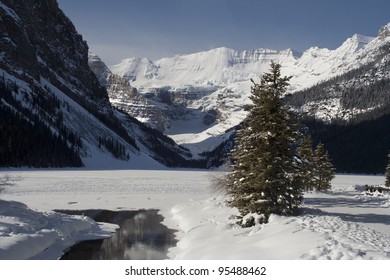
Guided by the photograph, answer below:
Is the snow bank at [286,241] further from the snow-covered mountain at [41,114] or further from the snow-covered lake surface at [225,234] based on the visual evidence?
the snow-covered mountain at [41,114]

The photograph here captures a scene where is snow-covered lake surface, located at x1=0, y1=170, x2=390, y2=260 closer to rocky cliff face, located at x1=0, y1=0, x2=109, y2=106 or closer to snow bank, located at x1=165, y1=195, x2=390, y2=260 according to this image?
snow bank, located at x1=165, y1=195, x2=390, y2=260

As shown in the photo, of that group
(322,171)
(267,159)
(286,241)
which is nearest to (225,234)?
(267,159)

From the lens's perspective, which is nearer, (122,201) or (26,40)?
(122,201)

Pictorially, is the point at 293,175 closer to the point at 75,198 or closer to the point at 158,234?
the point at 158,234

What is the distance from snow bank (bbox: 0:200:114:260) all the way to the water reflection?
0.93 metres

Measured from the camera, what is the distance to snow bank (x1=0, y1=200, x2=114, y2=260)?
1842 centimetres

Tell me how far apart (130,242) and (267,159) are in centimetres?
951

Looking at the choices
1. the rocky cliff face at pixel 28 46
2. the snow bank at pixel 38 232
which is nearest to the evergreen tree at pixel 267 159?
the snow bank at pixel 38 232

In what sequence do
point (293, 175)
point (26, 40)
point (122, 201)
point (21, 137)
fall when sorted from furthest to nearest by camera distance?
point (26, 40) < point (21, 137) < point (122, 201) < point (293, 175)

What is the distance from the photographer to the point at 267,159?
2336 centimetres

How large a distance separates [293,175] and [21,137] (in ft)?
311

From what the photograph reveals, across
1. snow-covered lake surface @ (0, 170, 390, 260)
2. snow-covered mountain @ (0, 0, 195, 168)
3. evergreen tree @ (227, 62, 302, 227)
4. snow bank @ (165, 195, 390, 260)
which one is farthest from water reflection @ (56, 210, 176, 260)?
snow-covered mountain @ (0, 0, 195, 168)
